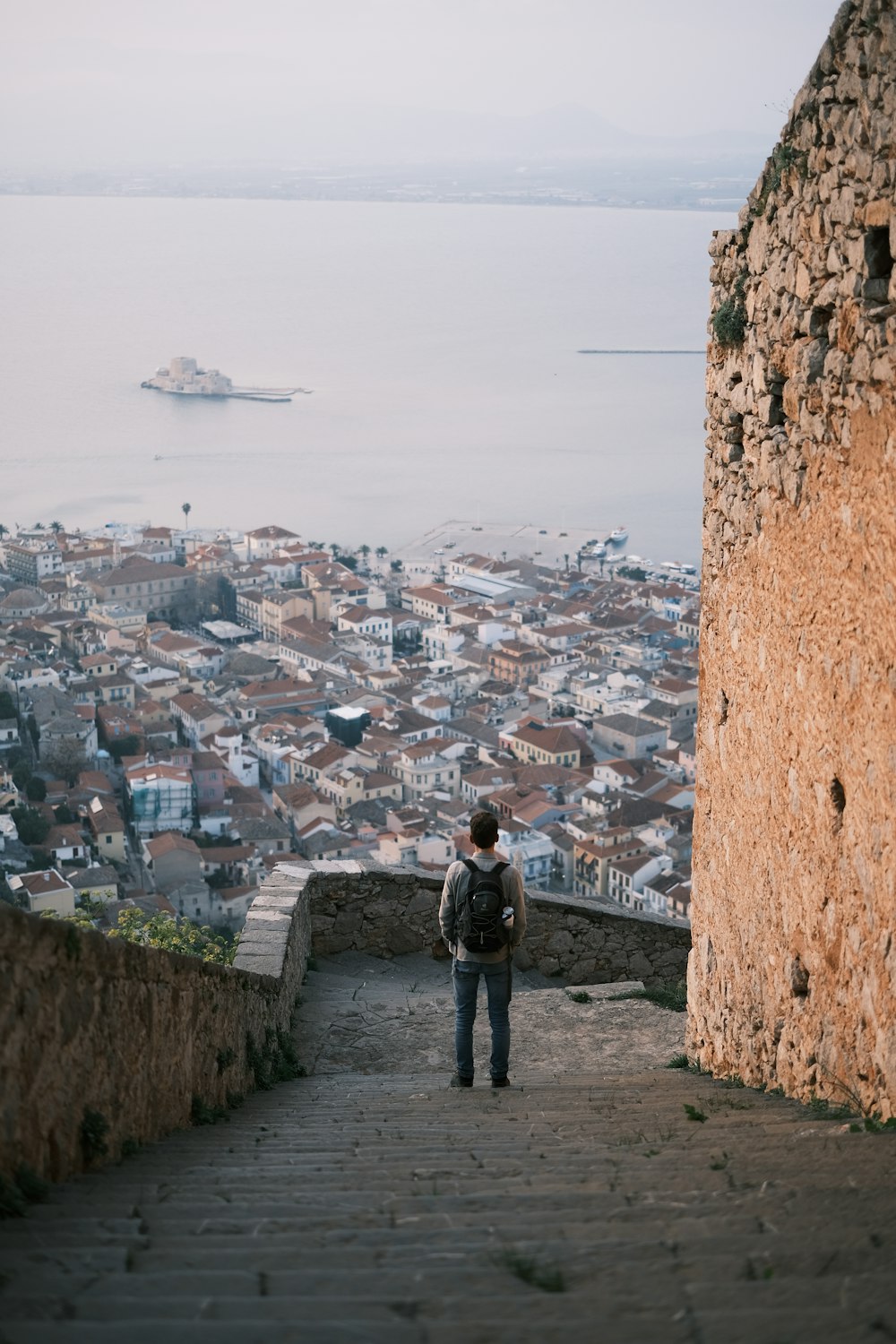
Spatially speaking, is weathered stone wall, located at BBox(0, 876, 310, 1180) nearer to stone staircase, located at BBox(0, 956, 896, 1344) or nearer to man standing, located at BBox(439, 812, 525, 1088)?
stone staircase, located at BBox(0, 956, 896, 1344)

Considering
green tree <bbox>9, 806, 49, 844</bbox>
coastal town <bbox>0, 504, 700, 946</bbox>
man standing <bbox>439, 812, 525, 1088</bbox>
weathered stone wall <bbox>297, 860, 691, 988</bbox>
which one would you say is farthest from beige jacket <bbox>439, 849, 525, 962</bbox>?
green tree <bbox>9, 806, 49, 844</bbox>

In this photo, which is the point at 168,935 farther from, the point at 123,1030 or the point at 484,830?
the point at 123,1030

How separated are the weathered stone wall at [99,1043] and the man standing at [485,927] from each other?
71cm

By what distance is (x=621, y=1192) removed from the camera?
2281mm

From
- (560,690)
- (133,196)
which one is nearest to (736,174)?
(560,690)

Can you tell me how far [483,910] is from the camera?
13.4ft

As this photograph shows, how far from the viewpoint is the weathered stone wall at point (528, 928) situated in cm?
706

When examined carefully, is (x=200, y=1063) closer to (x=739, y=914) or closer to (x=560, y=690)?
(x=739, y=914)

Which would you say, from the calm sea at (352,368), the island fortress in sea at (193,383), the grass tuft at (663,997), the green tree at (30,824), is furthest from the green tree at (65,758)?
the island fortress in sea at (193,383)

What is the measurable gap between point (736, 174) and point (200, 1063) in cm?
7497

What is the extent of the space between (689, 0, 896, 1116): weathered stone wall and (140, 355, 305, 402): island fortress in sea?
67795 millimetres

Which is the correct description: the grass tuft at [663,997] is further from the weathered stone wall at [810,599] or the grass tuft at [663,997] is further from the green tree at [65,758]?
the green tree at [65,758]

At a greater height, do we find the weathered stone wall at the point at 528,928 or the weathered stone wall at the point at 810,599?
the weathered stone wall at the point at 810,599

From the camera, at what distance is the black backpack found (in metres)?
4.09
